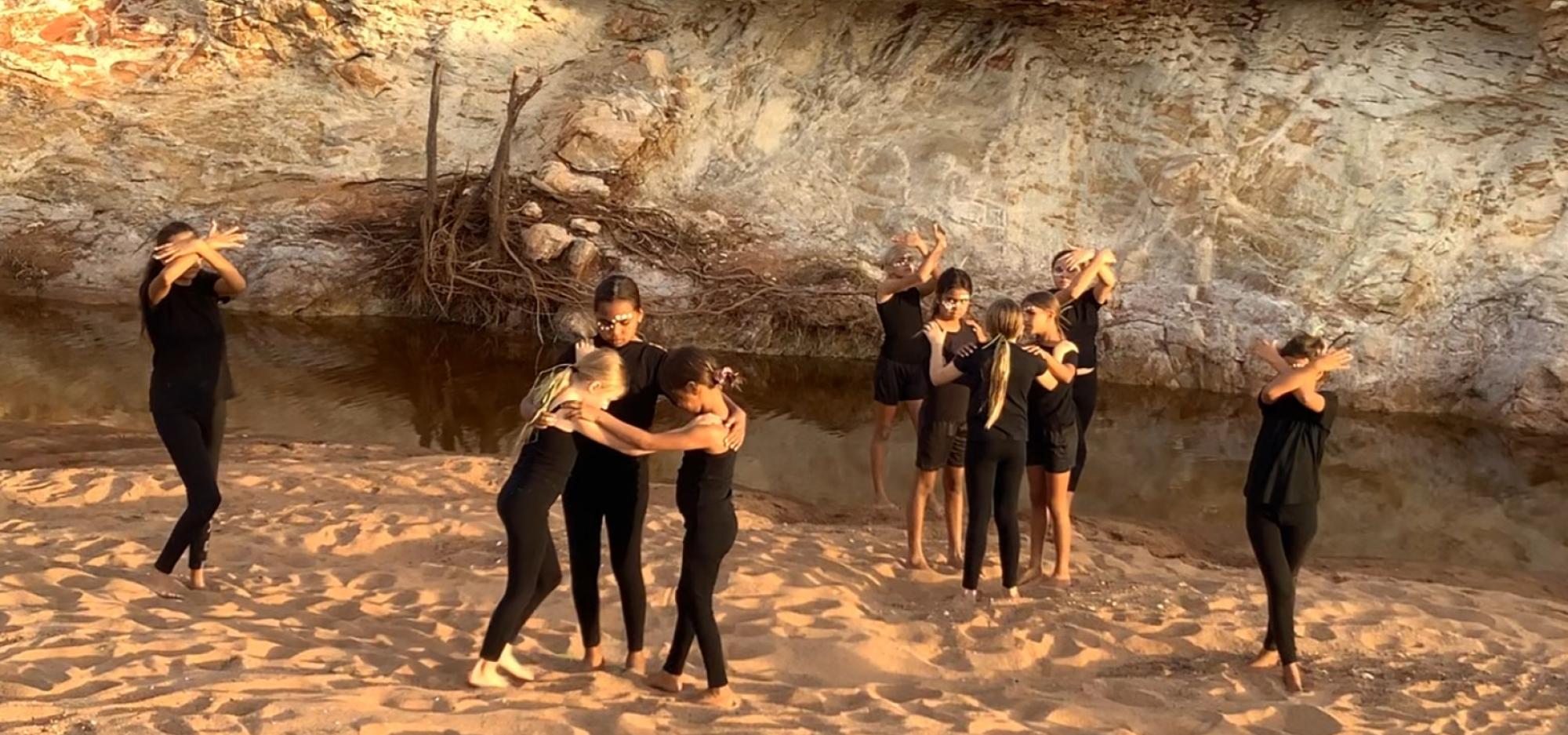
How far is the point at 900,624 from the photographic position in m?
5.70

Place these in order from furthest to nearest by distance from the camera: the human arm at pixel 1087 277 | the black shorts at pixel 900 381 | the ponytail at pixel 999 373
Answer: the black shorts at pixel 900 381 < the human arm at pixel 1087 277 < the ponytail at pixel 999 373

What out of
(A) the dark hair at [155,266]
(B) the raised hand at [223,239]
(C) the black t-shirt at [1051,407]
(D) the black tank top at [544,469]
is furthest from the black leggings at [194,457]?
(C) the black t-shirt at [1051,407]

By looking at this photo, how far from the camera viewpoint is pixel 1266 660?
17.7 feet

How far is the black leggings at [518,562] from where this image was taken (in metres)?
4.34

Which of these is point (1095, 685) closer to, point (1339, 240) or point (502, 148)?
point (1339, 240)

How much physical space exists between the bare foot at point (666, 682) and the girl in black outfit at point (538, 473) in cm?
56

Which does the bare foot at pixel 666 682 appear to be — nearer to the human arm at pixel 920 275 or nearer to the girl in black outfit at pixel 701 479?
the girl in black outfit at pixel 701 479

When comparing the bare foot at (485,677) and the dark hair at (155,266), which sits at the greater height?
the dark hair at (155,266)

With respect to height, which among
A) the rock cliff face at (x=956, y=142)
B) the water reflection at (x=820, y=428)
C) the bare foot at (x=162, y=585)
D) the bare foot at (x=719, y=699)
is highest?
the rock cliff face at (x=956, y=142)

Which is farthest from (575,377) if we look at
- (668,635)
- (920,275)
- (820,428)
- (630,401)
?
(820,428)

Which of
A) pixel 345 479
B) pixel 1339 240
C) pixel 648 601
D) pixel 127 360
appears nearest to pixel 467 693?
pixel 648 601

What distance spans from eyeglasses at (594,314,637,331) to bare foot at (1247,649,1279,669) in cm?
306

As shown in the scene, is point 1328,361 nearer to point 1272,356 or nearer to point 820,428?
point 1272,356

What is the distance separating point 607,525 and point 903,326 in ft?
10.1
